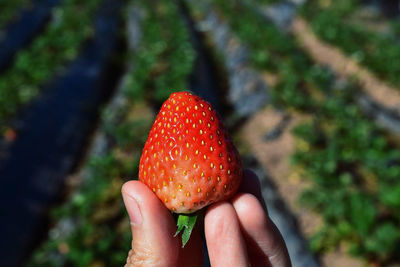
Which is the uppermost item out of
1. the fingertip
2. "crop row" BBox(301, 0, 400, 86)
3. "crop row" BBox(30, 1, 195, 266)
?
the fingertip

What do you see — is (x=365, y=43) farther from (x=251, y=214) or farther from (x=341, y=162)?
(x=251, y=214)

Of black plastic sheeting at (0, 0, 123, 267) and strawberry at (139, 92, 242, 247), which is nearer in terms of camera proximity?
strawberry at (139, 92, 242, 247)

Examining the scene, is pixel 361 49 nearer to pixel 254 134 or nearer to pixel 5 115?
pixel 254 134

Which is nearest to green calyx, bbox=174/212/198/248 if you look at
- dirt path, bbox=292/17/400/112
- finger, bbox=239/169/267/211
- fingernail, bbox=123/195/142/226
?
fingernail, bbox=123/195/142/226

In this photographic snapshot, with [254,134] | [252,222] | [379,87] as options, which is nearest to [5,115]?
[254,134]

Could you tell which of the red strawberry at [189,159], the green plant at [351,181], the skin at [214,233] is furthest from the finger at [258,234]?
the green plant at [351,181]

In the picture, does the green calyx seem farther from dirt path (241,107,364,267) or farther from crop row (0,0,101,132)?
crop row (0,0,101,132)
